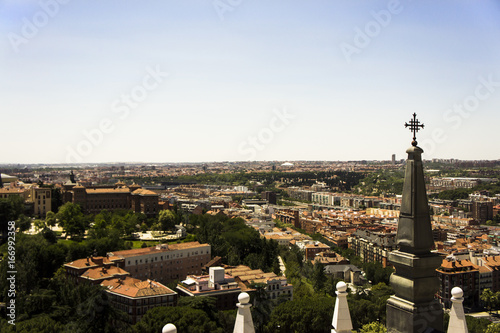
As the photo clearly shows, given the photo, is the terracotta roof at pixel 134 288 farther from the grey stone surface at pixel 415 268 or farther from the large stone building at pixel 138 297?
the grey stone surface at pixel 415 268

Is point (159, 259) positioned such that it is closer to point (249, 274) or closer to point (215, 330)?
point (249, 274)

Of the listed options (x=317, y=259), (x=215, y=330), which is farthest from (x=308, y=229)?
(x=215, y=330)

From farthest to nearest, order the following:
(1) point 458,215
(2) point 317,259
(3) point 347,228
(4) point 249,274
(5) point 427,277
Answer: (1) point 458,215, (3) point 347,228, (2) point 317,259, (4) point 249,274, (5) point 427,277

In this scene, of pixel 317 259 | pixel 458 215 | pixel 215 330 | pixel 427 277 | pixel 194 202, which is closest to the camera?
pixel 427 277

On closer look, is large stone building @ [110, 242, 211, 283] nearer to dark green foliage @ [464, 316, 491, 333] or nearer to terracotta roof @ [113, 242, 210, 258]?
terracotta roof @ [113, 242, 210, 258]

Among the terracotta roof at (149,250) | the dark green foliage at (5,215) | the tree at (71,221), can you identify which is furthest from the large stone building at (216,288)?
the dark green foliage at (5,215)

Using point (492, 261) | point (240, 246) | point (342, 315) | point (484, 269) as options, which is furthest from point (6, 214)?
point (342, 315)

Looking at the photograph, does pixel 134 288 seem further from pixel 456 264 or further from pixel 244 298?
pixel 244 298
